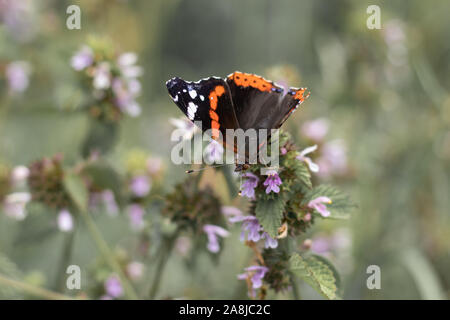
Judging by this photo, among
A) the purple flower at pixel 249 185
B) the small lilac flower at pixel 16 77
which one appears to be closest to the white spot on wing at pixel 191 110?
the purple flower at pixel 249 185

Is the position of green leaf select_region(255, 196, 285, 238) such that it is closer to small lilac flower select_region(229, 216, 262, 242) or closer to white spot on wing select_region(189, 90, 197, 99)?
small lilac flower select_region(229, 216, 262, 242)

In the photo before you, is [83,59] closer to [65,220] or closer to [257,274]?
[65,220]

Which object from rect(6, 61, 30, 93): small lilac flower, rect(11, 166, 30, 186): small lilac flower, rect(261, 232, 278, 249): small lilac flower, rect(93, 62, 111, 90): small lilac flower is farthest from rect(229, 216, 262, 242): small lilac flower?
rect(6, 61, 30, 93): small lilac flower

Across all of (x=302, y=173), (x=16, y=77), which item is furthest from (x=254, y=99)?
(x=16, y=77)

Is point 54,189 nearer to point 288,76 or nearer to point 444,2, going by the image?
point 288,76

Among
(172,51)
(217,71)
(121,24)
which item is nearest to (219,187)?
(121,24)

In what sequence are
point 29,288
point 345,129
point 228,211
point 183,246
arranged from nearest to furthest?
point 29,288, point 228,211, point 183,246, point 345,129

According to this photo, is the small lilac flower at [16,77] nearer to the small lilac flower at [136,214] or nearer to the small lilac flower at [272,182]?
the small lilac flower at [136,214]
